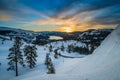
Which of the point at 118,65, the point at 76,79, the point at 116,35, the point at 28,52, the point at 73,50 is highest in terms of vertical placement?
the point at 116,35

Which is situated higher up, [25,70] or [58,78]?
[58,78]

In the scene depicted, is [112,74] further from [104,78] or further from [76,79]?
[76,79]

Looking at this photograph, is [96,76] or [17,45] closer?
[96,76]

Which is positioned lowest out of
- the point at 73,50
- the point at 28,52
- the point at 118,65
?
the point at 73,50

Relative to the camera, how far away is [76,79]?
1518 centimetres

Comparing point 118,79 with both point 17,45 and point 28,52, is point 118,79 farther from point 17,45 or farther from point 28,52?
point 28,52

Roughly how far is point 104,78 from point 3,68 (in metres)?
51.0

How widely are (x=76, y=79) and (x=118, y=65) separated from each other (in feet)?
17.3

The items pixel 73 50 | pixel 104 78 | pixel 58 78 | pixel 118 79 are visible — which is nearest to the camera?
pixel 118 79

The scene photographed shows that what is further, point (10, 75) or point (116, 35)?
point (10, 75)

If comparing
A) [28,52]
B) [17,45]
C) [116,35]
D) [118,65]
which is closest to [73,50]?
[28,52]

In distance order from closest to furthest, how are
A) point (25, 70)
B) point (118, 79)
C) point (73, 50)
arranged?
point (118, 79) → point (25, 70) → point (73, 50)

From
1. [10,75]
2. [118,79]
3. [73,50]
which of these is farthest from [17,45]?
[73,50]

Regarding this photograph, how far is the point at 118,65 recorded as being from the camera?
16141 mm
